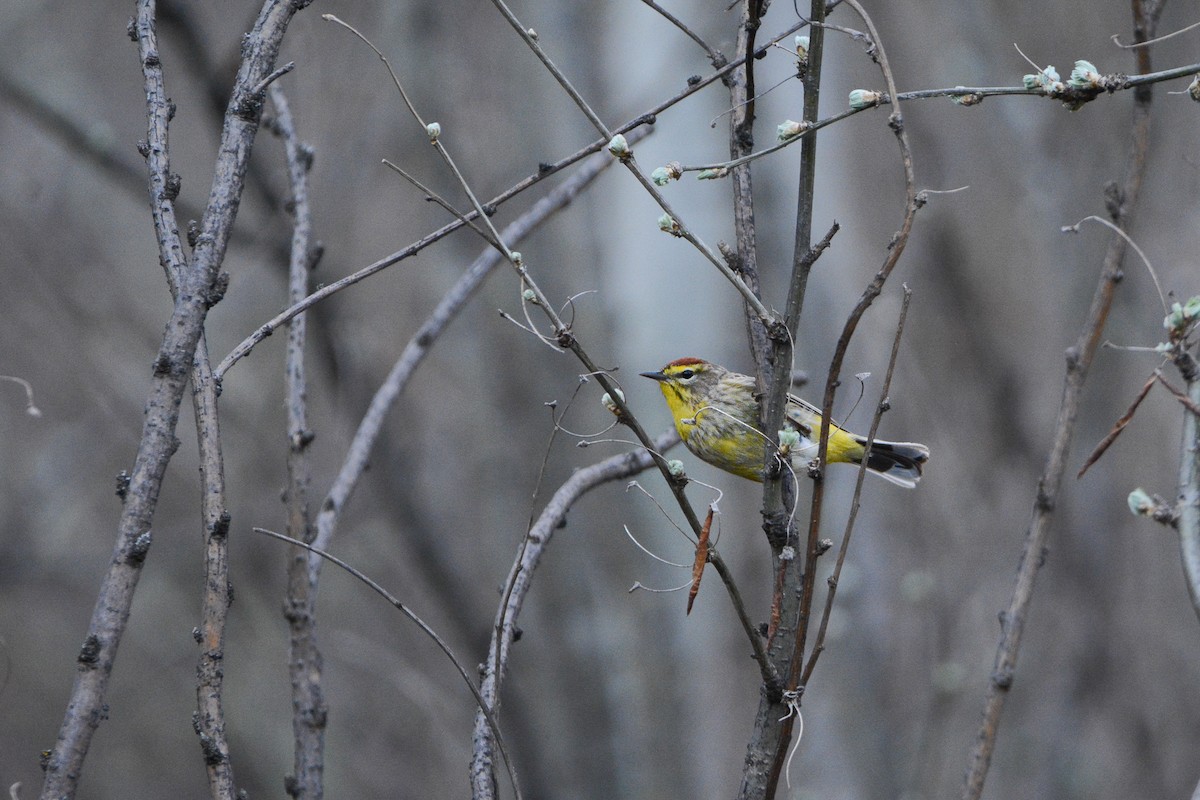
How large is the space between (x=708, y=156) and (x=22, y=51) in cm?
532

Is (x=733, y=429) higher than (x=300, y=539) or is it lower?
higher

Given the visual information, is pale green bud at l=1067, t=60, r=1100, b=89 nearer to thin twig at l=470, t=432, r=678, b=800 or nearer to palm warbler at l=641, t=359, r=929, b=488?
thin twig at l=470, t=432, r=678, b=800

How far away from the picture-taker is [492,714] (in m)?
1.82

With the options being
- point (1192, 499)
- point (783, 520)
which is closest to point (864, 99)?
point (783, 520)

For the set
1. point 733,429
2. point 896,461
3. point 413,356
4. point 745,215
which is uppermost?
point 896,461

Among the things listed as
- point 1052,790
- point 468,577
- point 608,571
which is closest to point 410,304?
point 468,577

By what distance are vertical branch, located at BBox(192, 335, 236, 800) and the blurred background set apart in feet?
10.7

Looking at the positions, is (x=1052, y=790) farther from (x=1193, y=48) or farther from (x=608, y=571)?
(x=1193, y=48)

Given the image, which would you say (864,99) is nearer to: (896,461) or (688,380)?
(688,380)

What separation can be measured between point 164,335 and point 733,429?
2071mm

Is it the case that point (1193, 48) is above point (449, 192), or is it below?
above

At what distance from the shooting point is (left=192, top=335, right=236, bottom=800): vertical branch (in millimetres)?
1529

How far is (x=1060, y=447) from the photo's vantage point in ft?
7.27

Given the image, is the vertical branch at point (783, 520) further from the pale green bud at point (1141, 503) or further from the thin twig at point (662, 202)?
the pale green bud at point (1141, 503)
